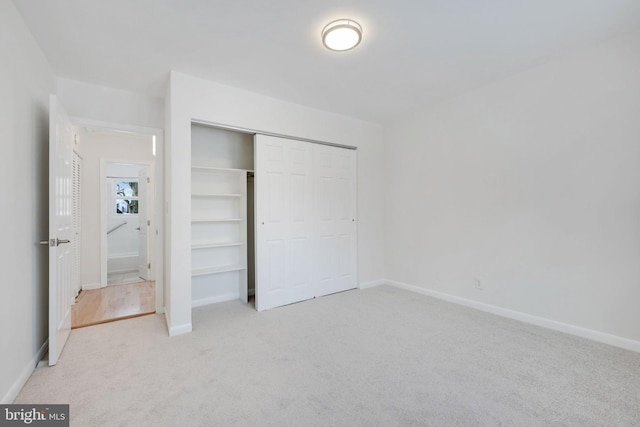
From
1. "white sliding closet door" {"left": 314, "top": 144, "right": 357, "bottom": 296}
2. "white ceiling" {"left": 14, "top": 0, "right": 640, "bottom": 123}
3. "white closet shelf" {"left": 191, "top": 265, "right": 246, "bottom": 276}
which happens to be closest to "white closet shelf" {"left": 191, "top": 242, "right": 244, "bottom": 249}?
"white closet shelf" {"left": 191, "top": 265, "right": 246, "bottom": 276}

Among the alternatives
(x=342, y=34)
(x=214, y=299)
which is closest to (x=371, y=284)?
(x=214, y=299)

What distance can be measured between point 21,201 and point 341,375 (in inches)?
101

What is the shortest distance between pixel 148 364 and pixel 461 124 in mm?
4017

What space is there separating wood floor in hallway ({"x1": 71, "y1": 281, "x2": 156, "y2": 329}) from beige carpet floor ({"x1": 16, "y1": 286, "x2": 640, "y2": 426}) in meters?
0.25

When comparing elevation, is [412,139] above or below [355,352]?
above

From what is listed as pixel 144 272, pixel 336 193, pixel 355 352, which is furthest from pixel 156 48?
pixel 144 272

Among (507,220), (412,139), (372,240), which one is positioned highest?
(412,139)

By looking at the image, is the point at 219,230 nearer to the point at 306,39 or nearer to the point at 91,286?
the point at 91,286

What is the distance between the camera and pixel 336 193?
4.03 m

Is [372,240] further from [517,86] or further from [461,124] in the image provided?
[517,86]

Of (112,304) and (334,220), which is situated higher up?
(334,220)

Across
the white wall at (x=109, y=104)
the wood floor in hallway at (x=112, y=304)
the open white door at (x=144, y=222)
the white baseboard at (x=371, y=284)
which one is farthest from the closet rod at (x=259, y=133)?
the open white door at (x=144, y=222)

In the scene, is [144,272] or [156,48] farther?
[144,272]

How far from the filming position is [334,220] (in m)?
4.00
